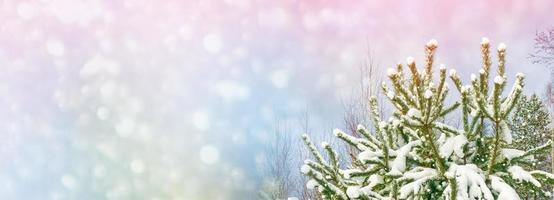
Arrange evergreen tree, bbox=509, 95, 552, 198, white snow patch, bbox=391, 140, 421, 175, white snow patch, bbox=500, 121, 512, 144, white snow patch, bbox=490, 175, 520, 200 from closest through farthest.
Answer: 1. white snow patch, bbox=490, 175, 520, 200
2. white snow patch, bbox=500, 121, 512, 144
3. white snow patch, bbox=391, 140, 421, 175
4. evergreen tree, bbox=509, 95, 552, 198

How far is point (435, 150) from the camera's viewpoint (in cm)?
283

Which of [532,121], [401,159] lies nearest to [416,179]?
[401,159]

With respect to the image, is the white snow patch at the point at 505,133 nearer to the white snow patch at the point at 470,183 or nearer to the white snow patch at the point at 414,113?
the white snow patch at the point at 470,183

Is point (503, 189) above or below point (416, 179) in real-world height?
below

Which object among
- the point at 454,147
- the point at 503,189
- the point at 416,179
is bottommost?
the point at 503,189

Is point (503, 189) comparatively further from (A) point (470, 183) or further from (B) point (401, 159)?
(B) point (401, 159)

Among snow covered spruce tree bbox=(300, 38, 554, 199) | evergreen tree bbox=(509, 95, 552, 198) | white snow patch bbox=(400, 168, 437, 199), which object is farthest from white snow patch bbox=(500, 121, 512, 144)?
evergreen tree bbox=(509, 95, 552, 198)

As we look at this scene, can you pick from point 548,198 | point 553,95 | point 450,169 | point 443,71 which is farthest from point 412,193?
point 553,95

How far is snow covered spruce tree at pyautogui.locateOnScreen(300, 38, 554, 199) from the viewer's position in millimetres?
2660

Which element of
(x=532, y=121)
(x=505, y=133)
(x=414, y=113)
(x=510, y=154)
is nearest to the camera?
(x=414, y=113)

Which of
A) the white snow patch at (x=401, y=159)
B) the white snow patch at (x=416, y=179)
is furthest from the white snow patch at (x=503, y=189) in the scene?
the white snow patch at (x=401, y=159)

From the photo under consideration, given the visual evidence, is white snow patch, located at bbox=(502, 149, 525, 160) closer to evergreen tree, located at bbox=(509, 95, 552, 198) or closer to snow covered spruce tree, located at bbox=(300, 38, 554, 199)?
snow covered spruce tree, located at bbox=(300, 38, 554, 199)

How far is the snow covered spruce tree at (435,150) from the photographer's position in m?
2.66

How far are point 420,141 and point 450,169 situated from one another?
21 centimetres
